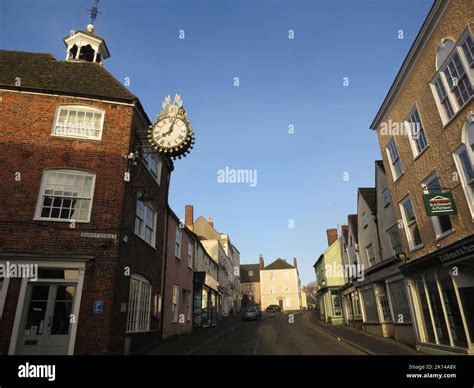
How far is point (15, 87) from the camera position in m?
12.2

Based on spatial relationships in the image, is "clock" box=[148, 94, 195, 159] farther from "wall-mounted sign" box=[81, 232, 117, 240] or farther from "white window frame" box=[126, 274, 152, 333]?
"white window frame" box=[126, 274, 152, 333]

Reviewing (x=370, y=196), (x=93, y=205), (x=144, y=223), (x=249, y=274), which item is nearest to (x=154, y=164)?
(x=144, y=223)

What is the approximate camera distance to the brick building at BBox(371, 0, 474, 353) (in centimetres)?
1030

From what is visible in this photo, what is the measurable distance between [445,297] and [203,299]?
20.4 metres

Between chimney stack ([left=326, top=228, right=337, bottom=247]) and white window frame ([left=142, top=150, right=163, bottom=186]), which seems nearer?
white window frame ([left=142, top=150, right=163, bottom=186])

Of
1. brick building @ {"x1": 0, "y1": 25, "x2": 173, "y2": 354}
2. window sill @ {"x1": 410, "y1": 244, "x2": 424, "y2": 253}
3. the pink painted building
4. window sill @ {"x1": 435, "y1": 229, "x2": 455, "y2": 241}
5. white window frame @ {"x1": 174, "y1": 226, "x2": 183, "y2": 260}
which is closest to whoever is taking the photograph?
brick building @ {"x1": 0, "y1": 25, "x2": 173, "y2": 354}

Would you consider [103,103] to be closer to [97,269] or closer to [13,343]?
[97,269]

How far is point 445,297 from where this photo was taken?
11969 mm

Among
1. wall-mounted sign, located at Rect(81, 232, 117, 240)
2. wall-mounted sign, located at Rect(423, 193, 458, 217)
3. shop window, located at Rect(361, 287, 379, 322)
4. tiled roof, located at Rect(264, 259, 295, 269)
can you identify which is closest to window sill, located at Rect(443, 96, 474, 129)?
wall-mounted sign, located at Rect(423, 193, 458, 217)

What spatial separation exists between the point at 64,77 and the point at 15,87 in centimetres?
220

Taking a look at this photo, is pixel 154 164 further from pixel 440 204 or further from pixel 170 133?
pixel 440 204

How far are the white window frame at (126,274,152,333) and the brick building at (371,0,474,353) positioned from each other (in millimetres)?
12165

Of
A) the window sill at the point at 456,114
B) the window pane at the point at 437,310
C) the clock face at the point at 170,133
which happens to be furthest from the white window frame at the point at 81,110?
the window pane at the point at 437,310

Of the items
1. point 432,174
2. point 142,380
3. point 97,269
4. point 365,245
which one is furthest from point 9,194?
point 365,245
